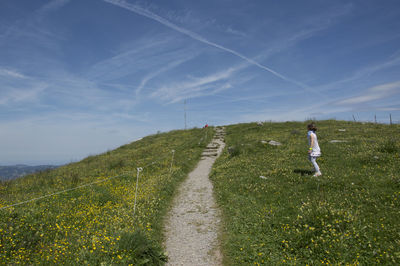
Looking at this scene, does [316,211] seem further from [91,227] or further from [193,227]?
[91,227]

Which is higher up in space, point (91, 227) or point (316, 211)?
point (316, 211)

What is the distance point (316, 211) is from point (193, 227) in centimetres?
463

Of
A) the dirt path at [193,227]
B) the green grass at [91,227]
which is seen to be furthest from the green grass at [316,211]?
the green grass at [91,227]

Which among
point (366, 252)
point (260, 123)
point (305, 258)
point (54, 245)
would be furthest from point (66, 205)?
point (260, 123)

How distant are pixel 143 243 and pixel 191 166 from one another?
13.6m

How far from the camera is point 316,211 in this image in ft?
23.9

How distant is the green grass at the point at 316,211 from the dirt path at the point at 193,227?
49 cm

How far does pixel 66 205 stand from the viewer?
9719 millimetres

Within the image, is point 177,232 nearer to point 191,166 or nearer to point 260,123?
point 191,166

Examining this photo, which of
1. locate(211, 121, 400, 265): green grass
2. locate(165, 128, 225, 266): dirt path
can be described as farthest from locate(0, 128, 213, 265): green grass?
locate(211, 121, 400, 265): green grass

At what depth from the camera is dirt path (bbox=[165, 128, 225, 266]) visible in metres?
6.81

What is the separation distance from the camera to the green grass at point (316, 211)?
6047 millimetres

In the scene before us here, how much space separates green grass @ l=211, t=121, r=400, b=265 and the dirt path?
19.5 inches

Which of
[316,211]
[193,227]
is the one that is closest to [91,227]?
Result: [193,227]
